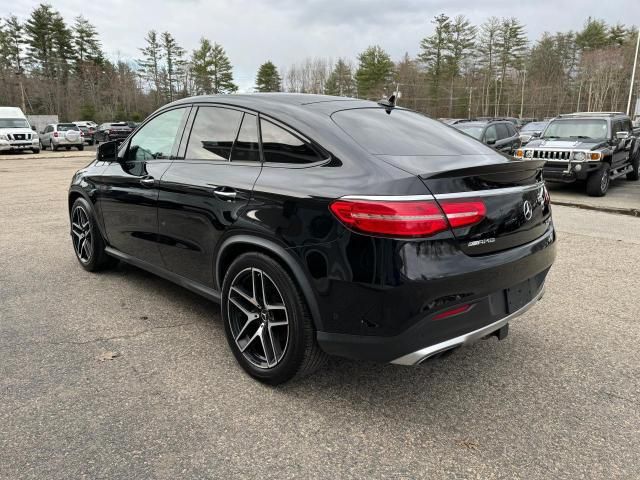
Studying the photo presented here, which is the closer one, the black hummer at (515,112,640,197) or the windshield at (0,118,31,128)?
the black hummer at (515,112,640,197)

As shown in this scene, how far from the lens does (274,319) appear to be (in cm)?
278

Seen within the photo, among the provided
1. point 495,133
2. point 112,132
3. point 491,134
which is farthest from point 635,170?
point 112,132

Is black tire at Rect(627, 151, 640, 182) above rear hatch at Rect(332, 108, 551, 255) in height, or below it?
below

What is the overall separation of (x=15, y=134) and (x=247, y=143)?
27.7m

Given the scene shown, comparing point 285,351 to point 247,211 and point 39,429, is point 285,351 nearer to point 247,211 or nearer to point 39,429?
point 247,211

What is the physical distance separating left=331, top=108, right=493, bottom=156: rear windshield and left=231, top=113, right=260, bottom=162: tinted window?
0.51 meters

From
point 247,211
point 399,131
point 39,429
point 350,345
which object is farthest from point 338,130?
point 39,429

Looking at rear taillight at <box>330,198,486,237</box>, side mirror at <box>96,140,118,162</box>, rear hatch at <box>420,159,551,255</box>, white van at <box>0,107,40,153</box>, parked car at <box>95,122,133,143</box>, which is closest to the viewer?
rear taillight at <box>330,198,486,237</box>

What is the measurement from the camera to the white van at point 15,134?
82.3ft

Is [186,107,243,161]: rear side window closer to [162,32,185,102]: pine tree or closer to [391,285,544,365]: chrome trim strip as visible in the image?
[391,285,544,365]: chrome trim strip

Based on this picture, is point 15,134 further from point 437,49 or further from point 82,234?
point 437,49

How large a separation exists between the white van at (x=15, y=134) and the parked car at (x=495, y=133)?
2282 centimetres

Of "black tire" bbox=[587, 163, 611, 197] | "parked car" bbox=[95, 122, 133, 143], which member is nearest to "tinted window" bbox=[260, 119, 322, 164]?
"black tire" bbox=[587, 163, 611, 197]

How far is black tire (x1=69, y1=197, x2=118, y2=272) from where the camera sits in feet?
15.5
